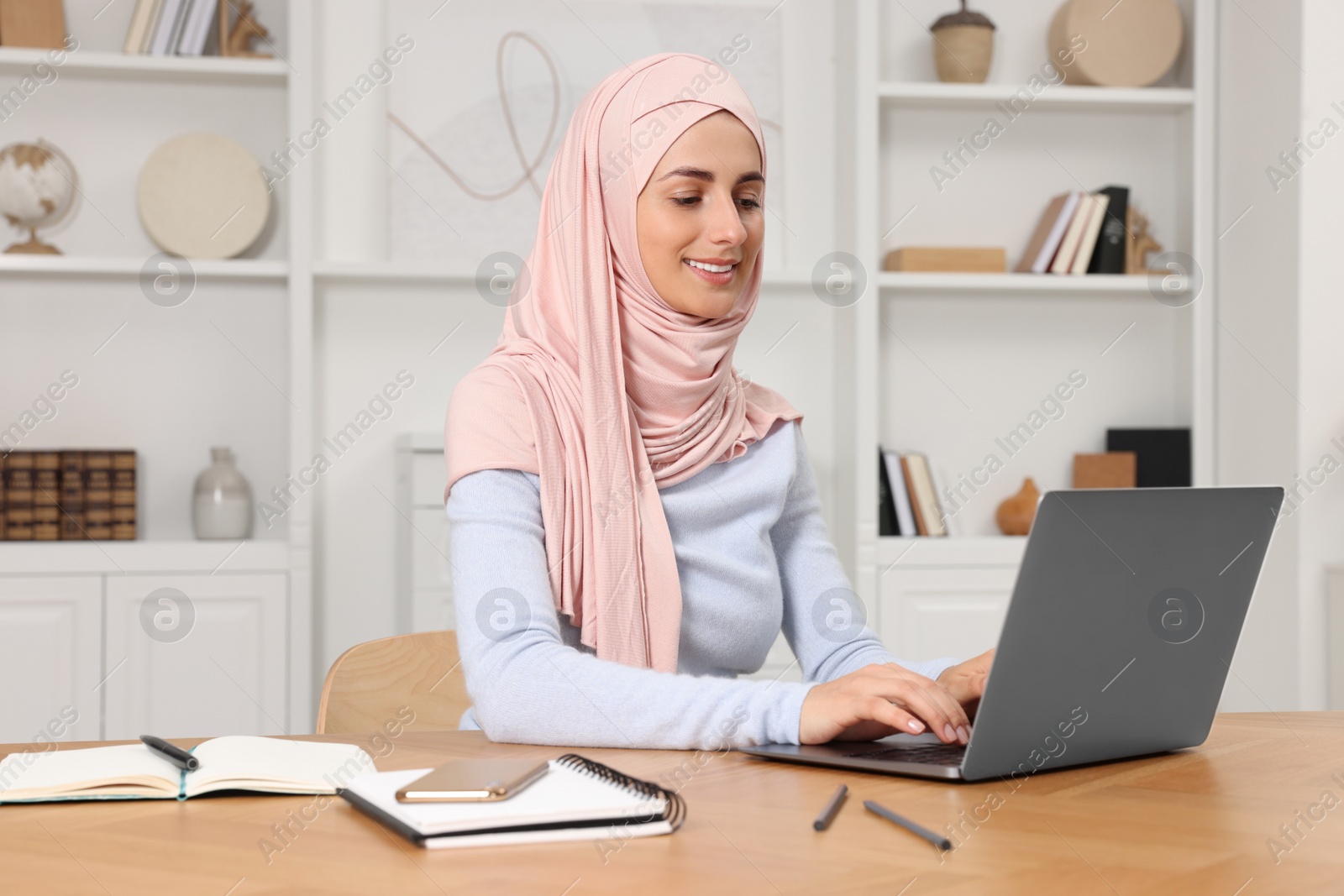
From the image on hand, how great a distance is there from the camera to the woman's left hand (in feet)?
3.52

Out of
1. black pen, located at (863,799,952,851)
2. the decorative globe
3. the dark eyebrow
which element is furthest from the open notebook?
the decorative globe

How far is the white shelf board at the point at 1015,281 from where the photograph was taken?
121 inches

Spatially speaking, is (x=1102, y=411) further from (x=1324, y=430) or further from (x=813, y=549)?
(x=813, y=549)

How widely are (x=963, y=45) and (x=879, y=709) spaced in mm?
2579

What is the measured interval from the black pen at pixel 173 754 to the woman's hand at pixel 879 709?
1.54 feet

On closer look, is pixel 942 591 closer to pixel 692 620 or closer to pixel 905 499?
pixel 905 499

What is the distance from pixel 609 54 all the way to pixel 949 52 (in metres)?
0.89

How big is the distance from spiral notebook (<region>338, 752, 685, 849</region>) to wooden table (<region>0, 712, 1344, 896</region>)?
11mm

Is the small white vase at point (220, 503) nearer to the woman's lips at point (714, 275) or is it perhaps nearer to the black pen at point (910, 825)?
the woman's lips at point (714, 275)

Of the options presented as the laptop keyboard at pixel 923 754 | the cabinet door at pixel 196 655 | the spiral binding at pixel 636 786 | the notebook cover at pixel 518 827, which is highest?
the spiral binding at pixel 636 786

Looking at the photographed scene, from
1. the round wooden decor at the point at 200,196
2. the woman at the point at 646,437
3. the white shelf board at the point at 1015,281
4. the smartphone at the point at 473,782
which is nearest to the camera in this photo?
the smartphone at the point at 473,782

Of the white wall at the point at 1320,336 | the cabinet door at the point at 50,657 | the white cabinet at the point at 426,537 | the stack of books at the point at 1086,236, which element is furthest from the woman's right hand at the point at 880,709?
the stack of books at the point at 1086,236

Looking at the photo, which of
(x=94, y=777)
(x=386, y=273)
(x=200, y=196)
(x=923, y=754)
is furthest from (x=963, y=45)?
(x=94, y=777)

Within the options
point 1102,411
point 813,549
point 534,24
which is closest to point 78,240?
point 534,24
